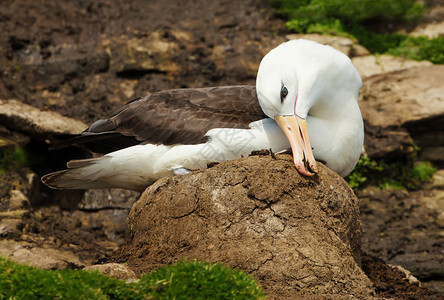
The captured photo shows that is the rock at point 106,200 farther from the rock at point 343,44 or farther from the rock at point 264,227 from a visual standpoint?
the rock at point 343,44

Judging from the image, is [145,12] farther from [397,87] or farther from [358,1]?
[397,87]

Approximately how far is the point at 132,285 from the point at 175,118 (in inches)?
106

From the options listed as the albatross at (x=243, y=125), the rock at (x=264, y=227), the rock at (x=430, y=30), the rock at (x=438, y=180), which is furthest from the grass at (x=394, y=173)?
the rock at (x=264, y=227)

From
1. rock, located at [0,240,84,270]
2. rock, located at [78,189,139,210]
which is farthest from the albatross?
rock, located at [78,189,139,210]

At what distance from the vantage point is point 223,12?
41.9 feet

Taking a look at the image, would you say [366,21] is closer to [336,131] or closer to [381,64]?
[381,64]

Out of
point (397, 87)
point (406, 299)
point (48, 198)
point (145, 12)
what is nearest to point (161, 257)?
point (406, 299)

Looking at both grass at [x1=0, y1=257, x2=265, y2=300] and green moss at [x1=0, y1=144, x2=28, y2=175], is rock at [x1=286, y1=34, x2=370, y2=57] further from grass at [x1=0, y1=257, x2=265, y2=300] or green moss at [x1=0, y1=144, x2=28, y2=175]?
grass at [x1=0, y1=257, x2=265, y2=300]

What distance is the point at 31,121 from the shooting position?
908 cm

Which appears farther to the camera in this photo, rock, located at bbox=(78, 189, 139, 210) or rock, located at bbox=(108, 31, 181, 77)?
rock, located at bbox=(108, 31, 181, 77)

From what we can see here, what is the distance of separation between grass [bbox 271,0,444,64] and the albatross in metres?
5.50

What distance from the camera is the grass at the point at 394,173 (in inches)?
410

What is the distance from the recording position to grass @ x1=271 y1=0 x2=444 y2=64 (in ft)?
39.5

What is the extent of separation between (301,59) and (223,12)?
6434 millimetres
